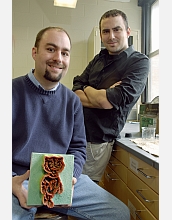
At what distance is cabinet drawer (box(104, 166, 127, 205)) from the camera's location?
1509 millimetres

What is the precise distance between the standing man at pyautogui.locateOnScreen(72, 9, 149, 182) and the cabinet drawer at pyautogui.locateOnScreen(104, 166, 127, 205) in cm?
16

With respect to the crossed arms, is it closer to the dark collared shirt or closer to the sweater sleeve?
the dark collared shirt

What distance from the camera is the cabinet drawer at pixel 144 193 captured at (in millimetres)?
1064

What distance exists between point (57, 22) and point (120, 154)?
2.28 m

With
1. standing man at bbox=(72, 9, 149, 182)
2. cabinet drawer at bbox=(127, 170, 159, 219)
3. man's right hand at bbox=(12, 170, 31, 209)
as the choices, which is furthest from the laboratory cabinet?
man's right hand at bbox=(12, 170, 31, 209)

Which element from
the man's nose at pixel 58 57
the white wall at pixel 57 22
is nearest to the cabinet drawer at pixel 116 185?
the man's nose at pixel 58 57

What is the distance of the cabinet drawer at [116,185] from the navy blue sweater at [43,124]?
486 millimetres

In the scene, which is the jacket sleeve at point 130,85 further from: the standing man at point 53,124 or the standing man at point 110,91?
the standing man at point 53,124

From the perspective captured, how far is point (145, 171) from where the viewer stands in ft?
3.79

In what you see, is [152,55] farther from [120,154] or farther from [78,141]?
[78,141]

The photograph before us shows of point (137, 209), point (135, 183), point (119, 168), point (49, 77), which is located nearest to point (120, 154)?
point (119, 168)
